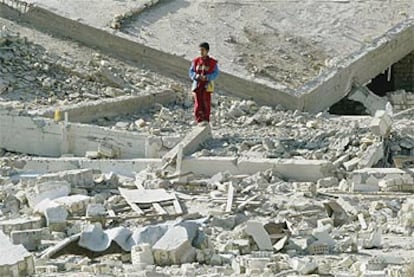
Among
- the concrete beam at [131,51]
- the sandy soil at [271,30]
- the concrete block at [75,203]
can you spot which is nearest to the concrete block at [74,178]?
the concrete block at [75,203]

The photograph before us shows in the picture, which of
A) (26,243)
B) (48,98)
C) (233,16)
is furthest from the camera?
(233,16)

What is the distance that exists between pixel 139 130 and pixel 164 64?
385cm

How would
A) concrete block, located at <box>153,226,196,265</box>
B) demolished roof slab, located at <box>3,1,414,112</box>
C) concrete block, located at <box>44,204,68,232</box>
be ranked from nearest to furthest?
concrete block, located at <box>153,226,196,265</box>
concrete block, located at <box>44,204,68,232</box>
demolished roof slab, located at <box>3,1,414,112</box>

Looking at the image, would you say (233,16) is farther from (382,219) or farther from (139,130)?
(382,219)

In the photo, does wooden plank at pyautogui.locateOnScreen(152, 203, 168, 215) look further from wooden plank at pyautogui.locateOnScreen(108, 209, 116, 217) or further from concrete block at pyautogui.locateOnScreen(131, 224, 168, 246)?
concrete block at pyautogui.locateOnScreen(131, 224, 168, 246)

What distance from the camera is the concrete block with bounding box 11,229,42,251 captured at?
44.9 ft

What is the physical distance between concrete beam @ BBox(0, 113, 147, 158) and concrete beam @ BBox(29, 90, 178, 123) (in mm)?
456

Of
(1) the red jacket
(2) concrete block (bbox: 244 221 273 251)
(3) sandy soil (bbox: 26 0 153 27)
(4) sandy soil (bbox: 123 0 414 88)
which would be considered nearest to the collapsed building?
(2) concrete block (bbox: 244 221 273 251)

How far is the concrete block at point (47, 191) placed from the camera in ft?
52.2

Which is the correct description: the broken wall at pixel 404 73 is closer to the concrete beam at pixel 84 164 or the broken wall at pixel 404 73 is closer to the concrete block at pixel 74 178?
the concrete beam at pixel 84 164

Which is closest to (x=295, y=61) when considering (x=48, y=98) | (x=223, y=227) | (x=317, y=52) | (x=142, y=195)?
(x=317, y=52)

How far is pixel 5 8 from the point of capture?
2497 cm

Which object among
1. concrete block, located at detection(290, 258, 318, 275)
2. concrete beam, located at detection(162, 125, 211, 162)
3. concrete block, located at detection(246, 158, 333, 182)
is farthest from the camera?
concrete beam, located at detection(162, 125, 211, 162)

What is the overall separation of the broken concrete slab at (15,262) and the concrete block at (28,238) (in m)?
1.61
